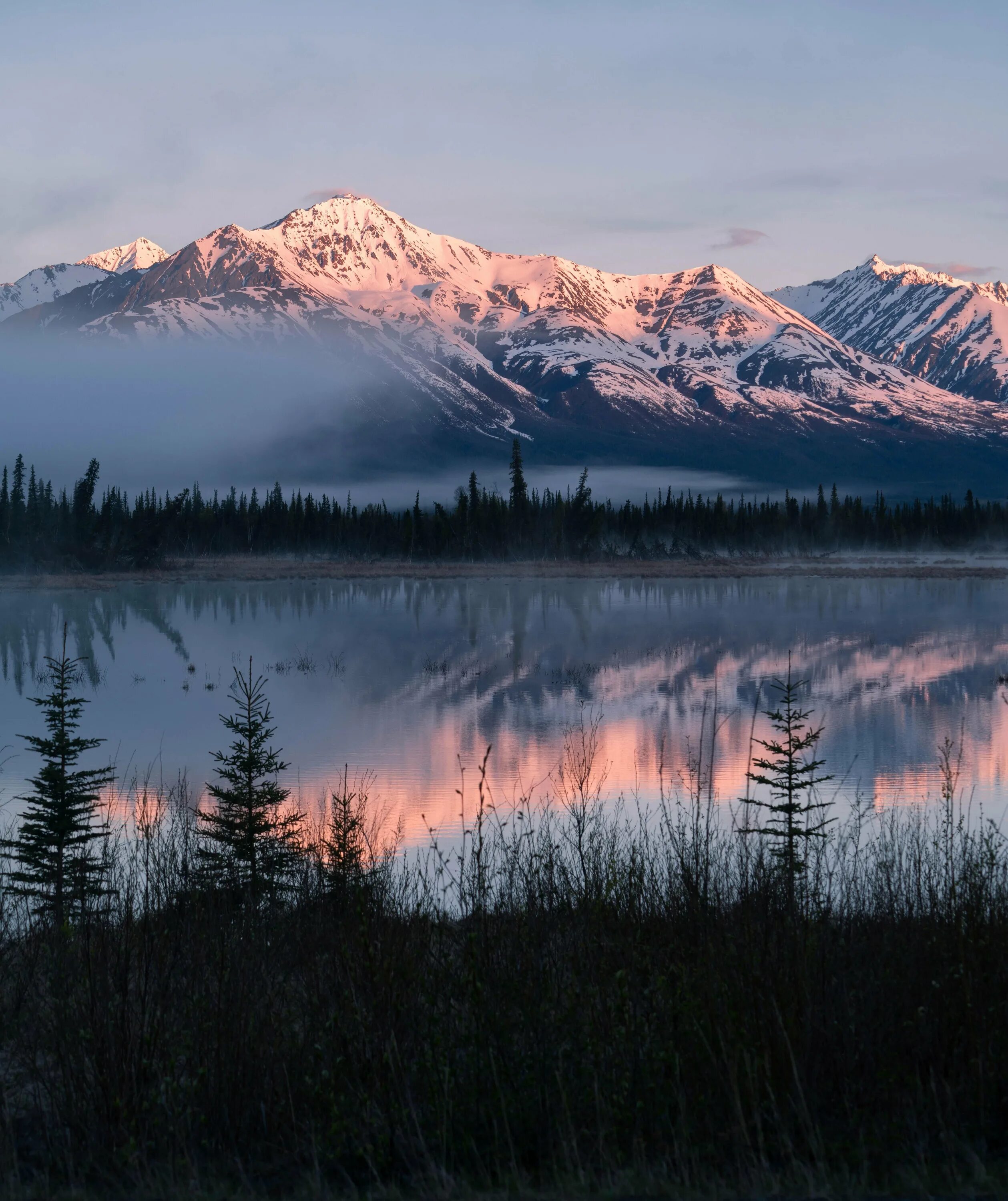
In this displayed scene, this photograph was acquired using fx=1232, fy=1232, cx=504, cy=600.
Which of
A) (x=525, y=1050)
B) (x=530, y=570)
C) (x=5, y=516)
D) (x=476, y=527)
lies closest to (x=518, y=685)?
(x=525, y=1050)

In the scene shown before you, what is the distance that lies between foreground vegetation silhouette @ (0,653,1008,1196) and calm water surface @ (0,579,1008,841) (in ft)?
19.9

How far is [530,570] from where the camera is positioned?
125 m

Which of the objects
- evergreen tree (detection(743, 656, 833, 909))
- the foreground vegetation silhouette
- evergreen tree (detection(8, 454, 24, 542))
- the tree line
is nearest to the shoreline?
the tree line

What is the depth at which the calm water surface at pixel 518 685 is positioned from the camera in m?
20.8

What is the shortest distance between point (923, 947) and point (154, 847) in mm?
7786

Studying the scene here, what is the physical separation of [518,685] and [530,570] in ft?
302

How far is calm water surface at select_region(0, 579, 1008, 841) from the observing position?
68.3 feet

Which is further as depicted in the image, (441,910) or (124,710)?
(124,710)

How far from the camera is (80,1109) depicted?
20.8 feet

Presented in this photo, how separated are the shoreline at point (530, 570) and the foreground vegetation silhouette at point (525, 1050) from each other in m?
82.1

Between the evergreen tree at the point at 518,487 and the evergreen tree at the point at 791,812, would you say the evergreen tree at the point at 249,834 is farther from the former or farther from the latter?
the evergreen tree at the point at 518,487

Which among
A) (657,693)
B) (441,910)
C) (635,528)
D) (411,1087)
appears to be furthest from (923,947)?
(635,528)

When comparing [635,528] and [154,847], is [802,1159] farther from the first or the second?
[635,528]

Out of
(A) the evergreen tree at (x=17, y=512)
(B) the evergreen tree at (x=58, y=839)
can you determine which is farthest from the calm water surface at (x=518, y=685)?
(A) the evergreen tree at (x=17, y=512)
